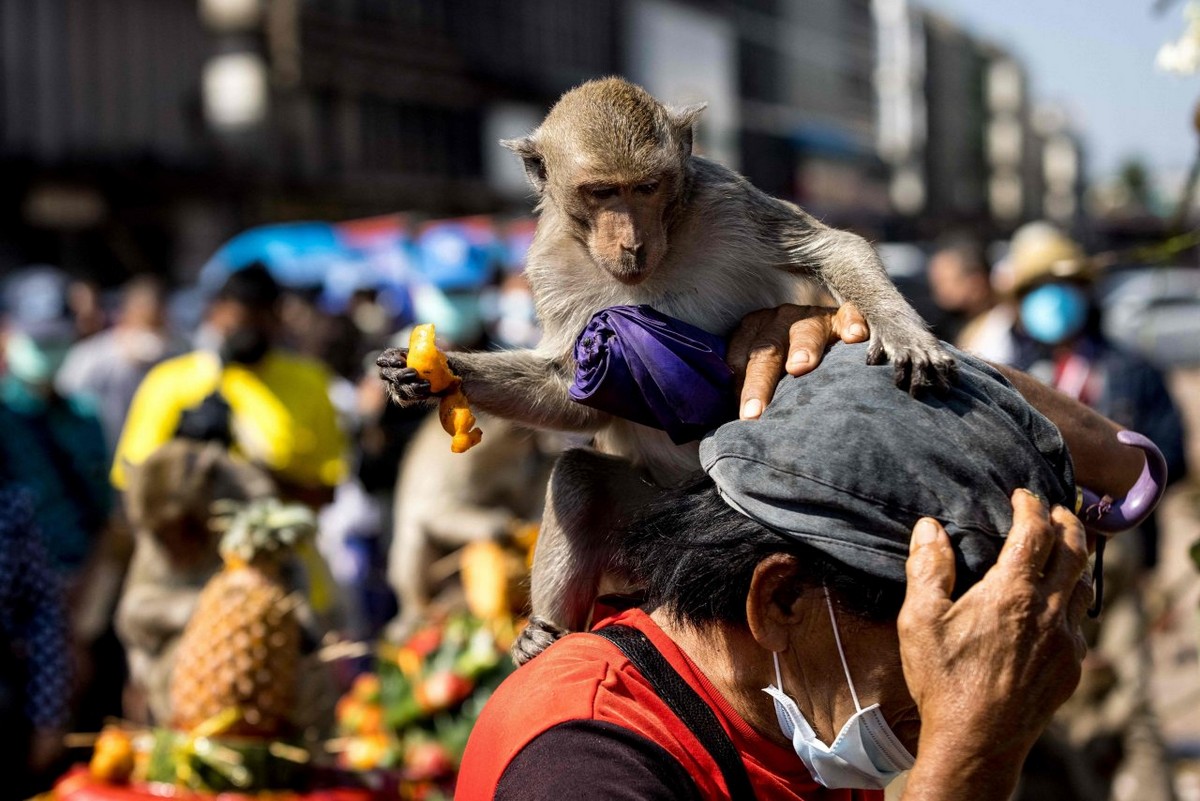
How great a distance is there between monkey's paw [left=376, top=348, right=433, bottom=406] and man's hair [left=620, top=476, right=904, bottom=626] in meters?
0.46

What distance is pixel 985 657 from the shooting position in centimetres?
161

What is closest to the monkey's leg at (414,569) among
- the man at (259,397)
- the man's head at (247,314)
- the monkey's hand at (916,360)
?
the man at (259,397)

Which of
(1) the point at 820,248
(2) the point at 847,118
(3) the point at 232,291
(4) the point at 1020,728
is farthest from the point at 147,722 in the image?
(2) the point at 847,118

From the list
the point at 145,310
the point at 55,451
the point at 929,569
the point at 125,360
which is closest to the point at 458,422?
the point at 929,569

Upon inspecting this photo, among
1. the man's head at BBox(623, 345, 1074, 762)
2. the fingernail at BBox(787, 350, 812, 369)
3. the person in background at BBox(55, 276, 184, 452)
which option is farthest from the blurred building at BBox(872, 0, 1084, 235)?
the man's head at BBox(623, 345, 1074, 762)

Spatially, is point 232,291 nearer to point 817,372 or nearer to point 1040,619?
point 817,372

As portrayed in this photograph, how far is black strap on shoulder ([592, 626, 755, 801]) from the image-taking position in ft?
5.80

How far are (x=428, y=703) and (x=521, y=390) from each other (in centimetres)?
191

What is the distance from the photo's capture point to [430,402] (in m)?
2.28

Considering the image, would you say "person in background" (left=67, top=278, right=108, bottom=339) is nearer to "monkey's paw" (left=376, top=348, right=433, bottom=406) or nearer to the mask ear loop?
"monkey's paw" (left=376, top=348, right=433, bottom=406)

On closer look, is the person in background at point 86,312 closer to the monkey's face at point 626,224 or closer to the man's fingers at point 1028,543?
the monkey's face at point 626,224

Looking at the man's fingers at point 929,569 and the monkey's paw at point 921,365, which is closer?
the man's fingers at point 929,569

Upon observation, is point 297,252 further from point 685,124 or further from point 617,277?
point 617,277

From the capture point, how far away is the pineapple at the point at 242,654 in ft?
10.4
